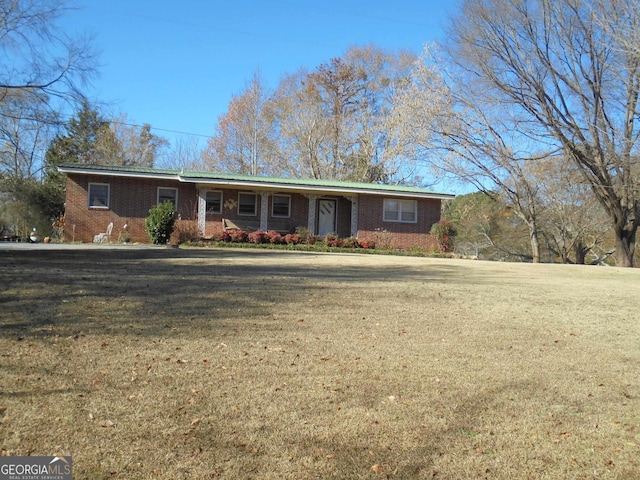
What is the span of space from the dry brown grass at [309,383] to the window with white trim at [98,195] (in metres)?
15.5

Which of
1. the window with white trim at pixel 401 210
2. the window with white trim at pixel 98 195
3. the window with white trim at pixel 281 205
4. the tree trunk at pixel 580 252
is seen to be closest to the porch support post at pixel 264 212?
the window with white trim at pixel 281 205

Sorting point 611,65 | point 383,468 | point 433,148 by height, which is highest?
point 611,65

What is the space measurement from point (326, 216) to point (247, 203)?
4.04m

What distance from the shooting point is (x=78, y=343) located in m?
5.14

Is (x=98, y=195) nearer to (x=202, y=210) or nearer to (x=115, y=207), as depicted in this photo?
(x=115, y=207)

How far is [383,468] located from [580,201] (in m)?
34.8

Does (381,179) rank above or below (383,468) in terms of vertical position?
above

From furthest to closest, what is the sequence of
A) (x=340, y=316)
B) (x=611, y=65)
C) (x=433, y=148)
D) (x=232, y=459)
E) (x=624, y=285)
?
(x=433, y=148) < (x=611, y=65) < (x=624, y=285) < (x=340, y=316) < (x=232, y=459)

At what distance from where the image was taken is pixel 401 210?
25.8 meters

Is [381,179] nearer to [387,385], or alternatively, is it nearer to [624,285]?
[624,285]

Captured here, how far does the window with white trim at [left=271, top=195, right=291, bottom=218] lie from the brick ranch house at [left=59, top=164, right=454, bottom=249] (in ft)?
0.16

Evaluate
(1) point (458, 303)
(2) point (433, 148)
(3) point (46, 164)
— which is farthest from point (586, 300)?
(3) point (46, 164)

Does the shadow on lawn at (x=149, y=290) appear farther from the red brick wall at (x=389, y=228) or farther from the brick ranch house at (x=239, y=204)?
the red brick wall at (x=389, y=228)

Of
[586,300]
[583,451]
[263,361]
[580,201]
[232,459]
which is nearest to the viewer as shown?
[232,459]
